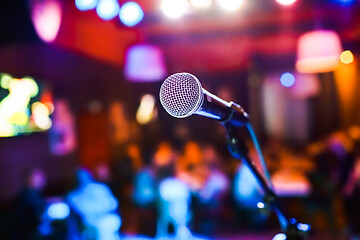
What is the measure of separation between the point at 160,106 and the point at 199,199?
1.75m

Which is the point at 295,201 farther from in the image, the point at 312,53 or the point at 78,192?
the point at 78,192

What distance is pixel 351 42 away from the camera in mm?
7047

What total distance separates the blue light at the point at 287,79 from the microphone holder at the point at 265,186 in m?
7.98

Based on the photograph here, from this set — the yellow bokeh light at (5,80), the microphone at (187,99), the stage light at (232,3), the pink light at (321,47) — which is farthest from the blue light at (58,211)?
the microphone at (187,99)

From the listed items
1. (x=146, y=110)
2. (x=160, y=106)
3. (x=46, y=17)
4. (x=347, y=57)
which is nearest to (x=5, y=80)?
(x=46, y=17)

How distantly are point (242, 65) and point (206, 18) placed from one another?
2717 millimetres

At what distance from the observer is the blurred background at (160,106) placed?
5047mm

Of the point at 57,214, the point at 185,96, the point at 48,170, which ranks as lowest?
the point at 57,214

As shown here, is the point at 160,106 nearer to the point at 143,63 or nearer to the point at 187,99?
the point at 143,63

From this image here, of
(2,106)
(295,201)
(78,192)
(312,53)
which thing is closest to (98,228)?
(78,192)

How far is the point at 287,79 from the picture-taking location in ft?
30.5

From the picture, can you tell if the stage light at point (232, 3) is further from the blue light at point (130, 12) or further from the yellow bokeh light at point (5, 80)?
the yellow bokeh light at point (5, 80)

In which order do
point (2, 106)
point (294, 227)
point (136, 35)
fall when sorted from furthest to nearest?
point (136, 35)
point (2, 106)
point (294, 227)

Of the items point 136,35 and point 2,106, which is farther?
point 136,35
